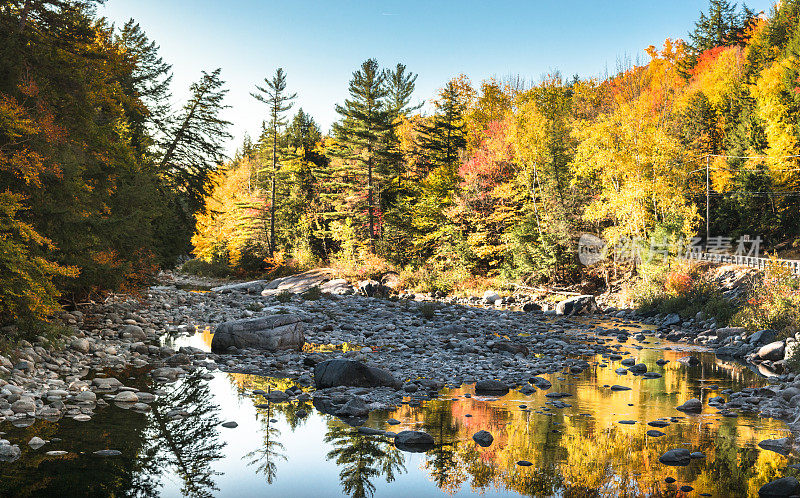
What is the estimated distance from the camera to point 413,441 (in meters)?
6.04

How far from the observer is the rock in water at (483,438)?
616 cm

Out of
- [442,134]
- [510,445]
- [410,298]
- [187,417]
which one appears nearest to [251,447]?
[187,417]

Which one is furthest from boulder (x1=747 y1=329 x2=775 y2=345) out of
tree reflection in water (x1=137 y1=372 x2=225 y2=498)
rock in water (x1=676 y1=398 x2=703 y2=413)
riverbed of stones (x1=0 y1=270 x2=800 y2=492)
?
tree reflection in water (x1=137 y1=372 x2=225 y2=498)

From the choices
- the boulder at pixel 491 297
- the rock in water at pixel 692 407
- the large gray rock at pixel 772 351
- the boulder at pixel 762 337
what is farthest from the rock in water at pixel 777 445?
the boulder at pixel 491 297

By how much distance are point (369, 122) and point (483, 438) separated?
95.1 feet

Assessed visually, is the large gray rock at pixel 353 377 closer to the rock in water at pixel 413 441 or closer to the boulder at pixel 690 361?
the rock in water at pixel 413 441

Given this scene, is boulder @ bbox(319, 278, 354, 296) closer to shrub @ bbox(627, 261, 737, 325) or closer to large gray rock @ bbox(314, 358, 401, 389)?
shrub @ bbox(627, 261, 737, 325)

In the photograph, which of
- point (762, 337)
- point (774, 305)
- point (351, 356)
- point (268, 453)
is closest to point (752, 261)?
point (774, 305)

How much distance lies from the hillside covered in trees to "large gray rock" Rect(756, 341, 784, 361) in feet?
37.5

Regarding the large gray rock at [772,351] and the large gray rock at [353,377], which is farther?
the large gray rock at [772,351]

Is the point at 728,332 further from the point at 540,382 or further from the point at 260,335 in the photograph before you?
the point at 260,335

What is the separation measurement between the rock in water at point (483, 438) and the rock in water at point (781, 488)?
2.64 m

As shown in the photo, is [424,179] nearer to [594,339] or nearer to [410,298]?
[410,298]

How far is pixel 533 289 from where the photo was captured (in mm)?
26672
